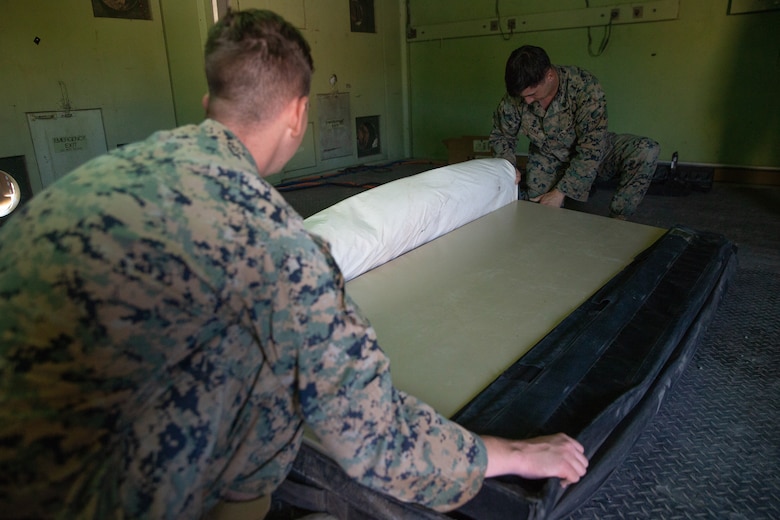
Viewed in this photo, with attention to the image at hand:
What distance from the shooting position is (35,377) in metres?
0.55

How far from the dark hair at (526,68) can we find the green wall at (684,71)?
2140 millimetres

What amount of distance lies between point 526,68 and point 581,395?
177 centimetres

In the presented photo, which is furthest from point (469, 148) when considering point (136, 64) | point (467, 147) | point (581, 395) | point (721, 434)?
point (581, 395)

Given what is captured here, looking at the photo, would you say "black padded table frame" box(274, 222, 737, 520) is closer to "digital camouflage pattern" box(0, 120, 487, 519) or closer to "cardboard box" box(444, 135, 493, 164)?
"digital camouflage pattern" box(0, 120, 487, 519)

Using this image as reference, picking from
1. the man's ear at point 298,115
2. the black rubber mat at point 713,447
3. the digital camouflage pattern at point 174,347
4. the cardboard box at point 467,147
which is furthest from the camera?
the cardboard box at point 467,147

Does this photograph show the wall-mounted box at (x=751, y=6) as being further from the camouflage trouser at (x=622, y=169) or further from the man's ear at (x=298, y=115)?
the man's ear at (x=298, y=115)

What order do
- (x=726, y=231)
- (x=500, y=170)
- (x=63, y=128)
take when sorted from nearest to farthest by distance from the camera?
(x=500, y=170), (x=726, y=231), (x=63, y=128)

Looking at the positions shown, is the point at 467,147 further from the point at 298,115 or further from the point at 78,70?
the point at 298,115

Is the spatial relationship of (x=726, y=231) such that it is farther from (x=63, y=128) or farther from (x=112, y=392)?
(x=63, y=128)

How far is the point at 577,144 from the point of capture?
284 centimetres

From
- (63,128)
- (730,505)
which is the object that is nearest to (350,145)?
(63,128)

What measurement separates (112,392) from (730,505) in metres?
1.15

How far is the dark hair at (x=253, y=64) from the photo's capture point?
0.71 metres

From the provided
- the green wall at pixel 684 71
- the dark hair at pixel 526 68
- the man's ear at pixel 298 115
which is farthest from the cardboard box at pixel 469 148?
the man's ear at pixel 298 115
